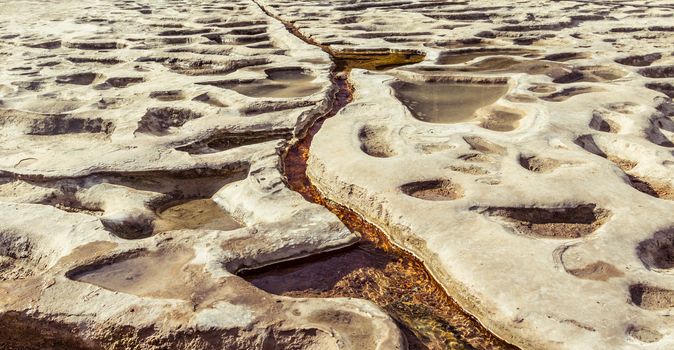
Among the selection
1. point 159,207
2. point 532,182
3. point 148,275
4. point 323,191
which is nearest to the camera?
point 148,275

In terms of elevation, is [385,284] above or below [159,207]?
above

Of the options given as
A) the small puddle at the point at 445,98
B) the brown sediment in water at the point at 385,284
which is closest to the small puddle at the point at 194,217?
the brown sediment in water at the point at 385,284

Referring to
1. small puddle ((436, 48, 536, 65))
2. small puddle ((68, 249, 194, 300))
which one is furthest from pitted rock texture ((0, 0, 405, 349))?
small puddle ((436, 48, 536, 65))

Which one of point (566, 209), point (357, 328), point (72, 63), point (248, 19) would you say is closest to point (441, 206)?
point (566, 209)

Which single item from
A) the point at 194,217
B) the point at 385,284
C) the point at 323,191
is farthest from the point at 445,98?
the point at 385,284

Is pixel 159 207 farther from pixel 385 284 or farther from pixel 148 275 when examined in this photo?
pixel 385 284

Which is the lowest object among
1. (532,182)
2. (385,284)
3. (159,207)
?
(159,207)

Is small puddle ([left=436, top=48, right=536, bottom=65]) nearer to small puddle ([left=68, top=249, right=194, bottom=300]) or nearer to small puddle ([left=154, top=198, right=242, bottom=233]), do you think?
small puddle ([left=154, top=198, right=242, bottom=233])

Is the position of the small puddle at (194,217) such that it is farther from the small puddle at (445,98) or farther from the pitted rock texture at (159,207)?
the small puddle at (445,98)
